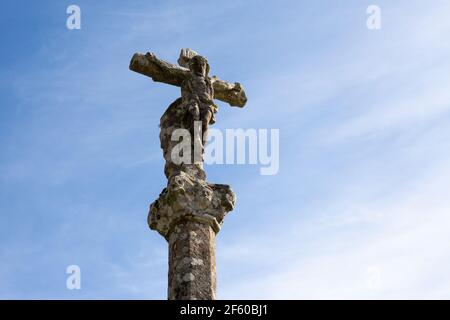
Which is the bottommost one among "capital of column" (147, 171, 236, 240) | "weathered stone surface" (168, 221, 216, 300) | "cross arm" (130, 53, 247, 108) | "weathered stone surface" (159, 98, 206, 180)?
"weathered stone surface" (168, 221, 216, 300)

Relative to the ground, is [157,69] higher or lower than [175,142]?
higher

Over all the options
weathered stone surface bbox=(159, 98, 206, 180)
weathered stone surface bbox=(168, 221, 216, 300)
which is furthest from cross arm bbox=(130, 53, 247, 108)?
weathered stone surface bbox=(168, 221, 216, 300)

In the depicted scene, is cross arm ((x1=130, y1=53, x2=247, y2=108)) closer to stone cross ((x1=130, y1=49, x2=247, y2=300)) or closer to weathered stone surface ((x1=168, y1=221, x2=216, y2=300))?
stone cross ((x1=130, y1=49, x2=247, y2=300))

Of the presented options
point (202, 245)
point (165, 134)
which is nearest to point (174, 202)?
point (202, 245)

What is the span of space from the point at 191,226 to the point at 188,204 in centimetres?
26

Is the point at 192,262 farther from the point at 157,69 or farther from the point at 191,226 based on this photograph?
the point at 157,69

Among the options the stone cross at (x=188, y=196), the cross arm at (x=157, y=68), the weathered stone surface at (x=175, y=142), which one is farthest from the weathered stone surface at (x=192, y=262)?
the cross arm at (x=157, y=68)

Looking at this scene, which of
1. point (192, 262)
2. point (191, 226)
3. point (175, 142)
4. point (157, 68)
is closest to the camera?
point (192, 262)

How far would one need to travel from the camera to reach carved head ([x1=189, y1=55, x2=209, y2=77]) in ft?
33.9

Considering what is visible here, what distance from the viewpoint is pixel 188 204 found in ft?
28.1

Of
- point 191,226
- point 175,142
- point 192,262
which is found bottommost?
point 192,262

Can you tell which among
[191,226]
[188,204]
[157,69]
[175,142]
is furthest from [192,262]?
[157,69]
